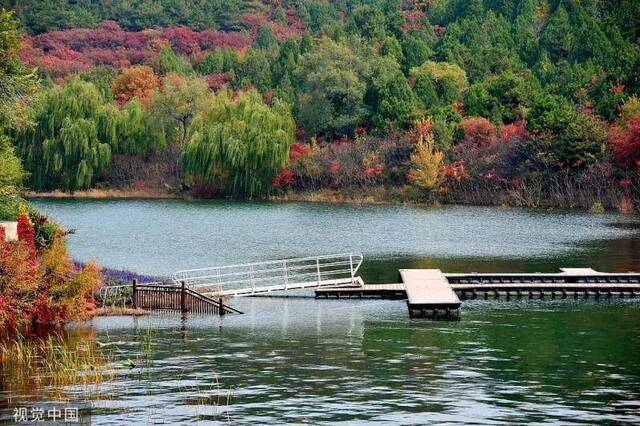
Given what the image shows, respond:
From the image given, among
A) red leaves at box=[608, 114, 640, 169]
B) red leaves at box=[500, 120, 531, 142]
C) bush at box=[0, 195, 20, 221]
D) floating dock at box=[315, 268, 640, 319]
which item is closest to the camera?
bush at box=[0, 195, 20, 221]

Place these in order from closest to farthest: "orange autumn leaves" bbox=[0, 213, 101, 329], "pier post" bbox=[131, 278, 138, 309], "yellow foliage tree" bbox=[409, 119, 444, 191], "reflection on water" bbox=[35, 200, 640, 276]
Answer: "orange autumn leaves" bbox=[0, 213, 101, 329] → "pier post" bbox=[131, 278, 138, 309] → "reflection on water" bbox=[35, 200, 640, 276] → "yellow foliage tree" bbox=[409, 119, 444, 191]

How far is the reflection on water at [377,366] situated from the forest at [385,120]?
4771cm

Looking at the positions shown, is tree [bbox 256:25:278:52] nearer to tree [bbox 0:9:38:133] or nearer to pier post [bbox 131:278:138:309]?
tree [bbox 0:9:38:133]

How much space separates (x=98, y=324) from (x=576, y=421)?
17.3 m

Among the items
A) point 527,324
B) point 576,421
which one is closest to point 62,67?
point 527,324

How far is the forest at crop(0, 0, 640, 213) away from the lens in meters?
96.5

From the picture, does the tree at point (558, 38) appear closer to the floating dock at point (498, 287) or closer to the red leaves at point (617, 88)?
the red leaves at point (617, 88)

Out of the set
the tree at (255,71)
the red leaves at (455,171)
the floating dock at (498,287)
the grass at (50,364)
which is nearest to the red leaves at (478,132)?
the red leaves at (455,171)

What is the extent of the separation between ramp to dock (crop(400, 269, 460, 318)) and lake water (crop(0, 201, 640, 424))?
64 centimetres

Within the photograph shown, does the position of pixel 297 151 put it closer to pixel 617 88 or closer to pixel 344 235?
pixel 617 88

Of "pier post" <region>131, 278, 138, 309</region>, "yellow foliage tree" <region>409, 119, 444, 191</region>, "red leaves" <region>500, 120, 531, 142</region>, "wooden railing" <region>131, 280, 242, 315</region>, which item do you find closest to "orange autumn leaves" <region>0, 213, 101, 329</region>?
"pier post" <region>131, 278, 138, 309</region>

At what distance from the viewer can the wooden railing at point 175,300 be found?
4253cm

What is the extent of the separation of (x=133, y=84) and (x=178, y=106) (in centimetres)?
1726

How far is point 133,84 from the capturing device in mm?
127875
